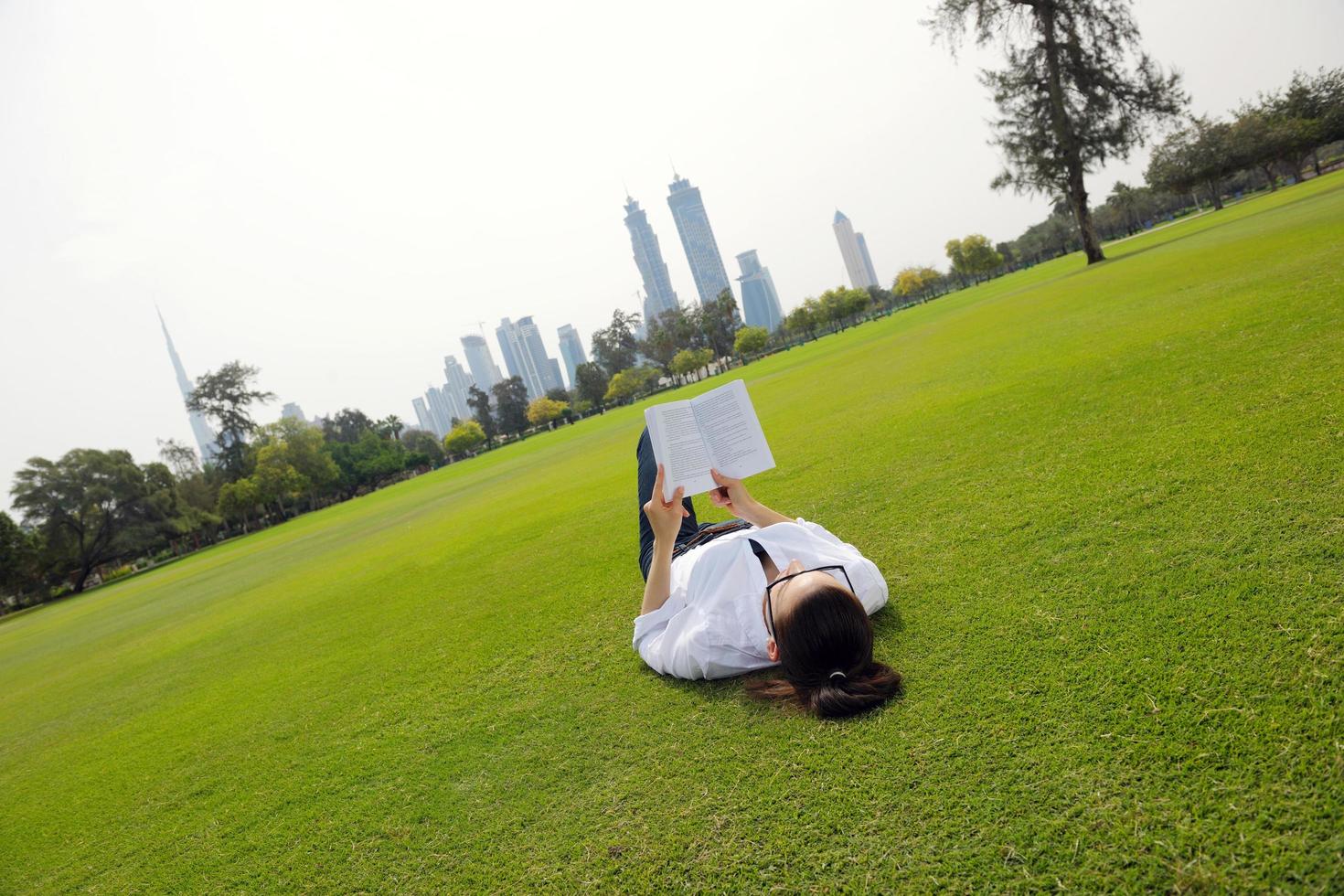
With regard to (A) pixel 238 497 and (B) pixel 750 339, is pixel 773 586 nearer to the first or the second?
(A) pixel 238 497

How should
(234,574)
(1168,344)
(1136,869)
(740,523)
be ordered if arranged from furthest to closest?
(234,574) → (1168,344) → (740,523) → (1136,869)

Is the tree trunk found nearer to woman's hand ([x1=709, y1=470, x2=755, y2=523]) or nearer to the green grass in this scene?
the green grass

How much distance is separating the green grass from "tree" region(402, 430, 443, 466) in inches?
3257

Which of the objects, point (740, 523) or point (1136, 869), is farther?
point (740, 523)

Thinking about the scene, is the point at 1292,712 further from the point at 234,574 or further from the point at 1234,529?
the point at 234,574

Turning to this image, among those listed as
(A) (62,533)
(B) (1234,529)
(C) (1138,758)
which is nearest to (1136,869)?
(C) (1138,758)

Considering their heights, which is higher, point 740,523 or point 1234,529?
point 740,523

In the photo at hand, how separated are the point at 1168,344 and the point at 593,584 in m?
6.44

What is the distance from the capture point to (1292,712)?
74.7 inches

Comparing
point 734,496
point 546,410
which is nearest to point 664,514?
point 734,496

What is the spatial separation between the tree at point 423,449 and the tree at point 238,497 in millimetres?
23903

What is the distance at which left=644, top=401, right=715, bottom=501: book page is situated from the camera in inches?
140

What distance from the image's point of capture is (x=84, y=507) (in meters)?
49.6

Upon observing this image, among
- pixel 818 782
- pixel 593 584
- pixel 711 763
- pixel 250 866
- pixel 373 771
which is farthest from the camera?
pixel 593 584
